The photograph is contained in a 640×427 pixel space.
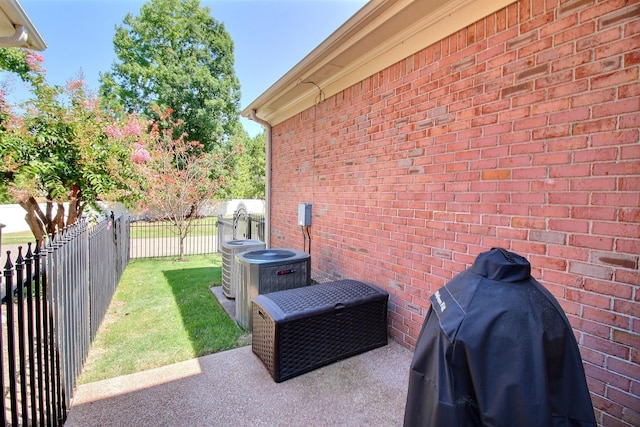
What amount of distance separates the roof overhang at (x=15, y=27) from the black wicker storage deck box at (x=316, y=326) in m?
3.46

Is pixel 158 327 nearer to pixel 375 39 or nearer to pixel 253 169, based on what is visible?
pixel 375 39

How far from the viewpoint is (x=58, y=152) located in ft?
14.8

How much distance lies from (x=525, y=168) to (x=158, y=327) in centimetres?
423

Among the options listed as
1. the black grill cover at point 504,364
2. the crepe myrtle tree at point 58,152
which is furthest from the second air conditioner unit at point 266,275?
the crepe myrtle tree at point 58,152

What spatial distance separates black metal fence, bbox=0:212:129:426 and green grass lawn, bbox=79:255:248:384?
25 cm

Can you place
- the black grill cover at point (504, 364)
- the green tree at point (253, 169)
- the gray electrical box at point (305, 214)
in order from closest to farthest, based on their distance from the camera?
the black grill cover at point (504, 364), the gray electrical box at point (305, 214), the green tree at point (253, 169)

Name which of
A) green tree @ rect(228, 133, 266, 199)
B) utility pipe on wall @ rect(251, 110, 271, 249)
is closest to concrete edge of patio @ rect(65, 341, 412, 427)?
utility pipe on wall @ rect(251, 110, 271, 249)

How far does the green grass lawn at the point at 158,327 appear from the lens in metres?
3.09

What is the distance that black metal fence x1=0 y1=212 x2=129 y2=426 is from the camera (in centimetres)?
162

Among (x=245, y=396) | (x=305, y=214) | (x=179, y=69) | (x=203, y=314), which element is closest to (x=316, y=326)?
(x=245, y=396)

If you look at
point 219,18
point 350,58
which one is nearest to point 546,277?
point 350,58

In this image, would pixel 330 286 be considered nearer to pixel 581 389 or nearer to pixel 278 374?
pixel 278 374

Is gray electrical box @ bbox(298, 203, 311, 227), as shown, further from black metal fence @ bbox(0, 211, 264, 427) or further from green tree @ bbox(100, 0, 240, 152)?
green tree @ bbox(100, 0, 240, 152)

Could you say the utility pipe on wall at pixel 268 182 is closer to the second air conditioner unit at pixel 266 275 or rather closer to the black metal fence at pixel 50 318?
the second air conditioner unit at pixel 266 275
